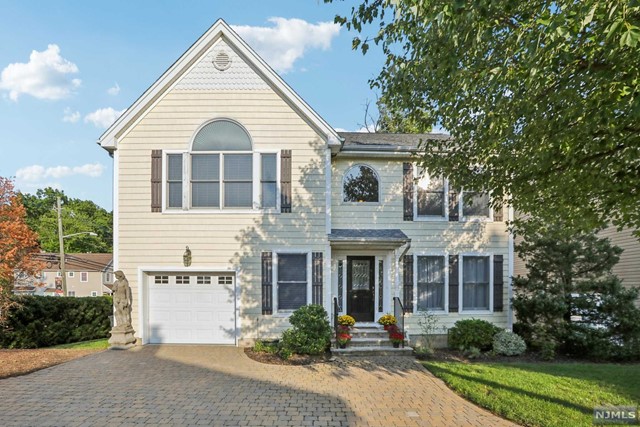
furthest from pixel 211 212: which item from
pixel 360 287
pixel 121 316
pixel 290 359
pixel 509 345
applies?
pixel 509 345

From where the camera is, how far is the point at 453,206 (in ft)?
37.2

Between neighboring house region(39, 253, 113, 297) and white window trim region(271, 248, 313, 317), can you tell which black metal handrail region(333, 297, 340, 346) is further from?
neighboring house region(39, 253, 113, 297)

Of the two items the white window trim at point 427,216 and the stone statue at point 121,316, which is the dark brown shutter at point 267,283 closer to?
the stone statue at point 121,316

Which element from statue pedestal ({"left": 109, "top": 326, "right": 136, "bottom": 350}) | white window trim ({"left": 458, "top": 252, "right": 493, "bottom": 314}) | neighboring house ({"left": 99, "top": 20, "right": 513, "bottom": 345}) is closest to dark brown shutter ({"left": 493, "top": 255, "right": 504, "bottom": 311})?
white window trim ({"left": 458, "top": 252, "right": 493, "bottom": 314})

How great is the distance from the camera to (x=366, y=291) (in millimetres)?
11281

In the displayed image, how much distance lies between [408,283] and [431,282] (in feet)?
2.62

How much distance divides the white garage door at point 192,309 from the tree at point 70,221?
133 feet

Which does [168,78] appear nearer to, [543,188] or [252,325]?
[252,325]

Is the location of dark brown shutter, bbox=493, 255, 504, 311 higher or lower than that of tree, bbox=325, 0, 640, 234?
lower

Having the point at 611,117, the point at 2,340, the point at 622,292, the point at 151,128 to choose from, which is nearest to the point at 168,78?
the point at 151,128

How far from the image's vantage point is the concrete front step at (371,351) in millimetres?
9469

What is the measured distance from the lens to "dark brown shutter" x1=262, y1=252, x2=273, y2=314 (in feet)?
34.2

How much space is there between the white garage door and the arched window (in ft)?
15.2

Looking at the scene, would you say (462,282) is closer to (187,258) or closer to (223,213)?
(223,213)
